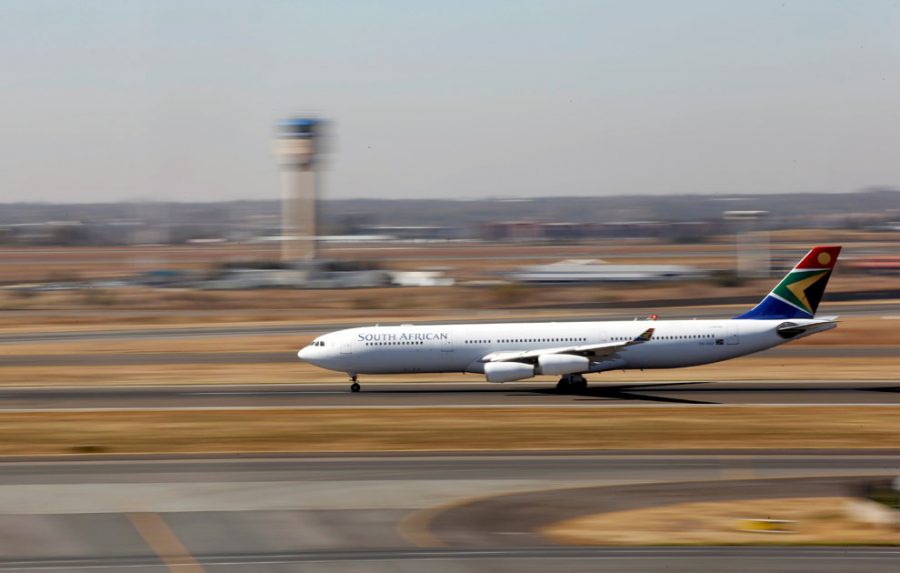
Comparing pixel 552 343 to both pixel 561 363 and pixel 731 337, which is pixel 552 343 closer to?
pixel 561 363

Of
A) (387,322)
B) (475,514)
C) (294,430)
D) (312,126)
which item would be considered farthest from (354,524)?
(312,126)

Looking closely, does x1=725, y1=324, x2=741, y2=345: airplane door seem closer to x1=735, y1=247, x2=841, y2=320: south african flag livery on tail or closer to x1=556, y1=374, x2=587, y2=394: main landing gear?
x1=735, y1=247, x2=841, y2=320: south african flag livery on tail

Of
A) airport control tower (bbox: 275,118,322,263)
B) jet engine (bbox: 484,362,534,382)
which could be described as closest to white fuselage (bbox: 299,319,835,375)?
jet engine (bbox: 484,362,534,382)

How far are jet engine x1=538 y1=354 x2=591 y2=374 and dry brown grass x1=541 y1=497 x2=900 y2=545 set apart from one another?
Result: 2123 centimetres

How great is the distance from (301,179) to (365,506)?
13284 cm

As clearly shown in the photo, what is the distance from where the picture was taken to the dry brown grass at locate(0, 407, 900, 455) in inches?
1379

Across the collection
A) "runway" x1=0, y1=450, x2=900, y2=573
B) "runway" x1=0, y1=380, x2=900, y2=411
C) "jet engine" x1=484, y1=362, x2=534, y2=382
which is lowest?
"runway" x1=0, y1=380, x2=900, y2=411

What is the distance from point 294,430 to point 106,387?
1803 centimetres

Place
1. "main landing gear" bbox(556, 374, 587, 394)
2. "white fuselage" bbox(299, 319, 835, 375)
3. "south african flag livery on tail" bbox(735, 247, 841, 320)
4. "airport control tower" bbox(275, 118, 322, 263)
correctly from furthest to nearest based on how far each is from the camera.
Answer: "airport control tower" bbox(275, 118, 322, 263)
"south african flag livery on tail" bbox(735, 247, 841, 320)
"white fuselage" bbox(299, 319, 835, 375)
"main landing gear" bbox(556, 374, 587, 394)

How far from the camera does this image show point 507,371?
47.0 metres

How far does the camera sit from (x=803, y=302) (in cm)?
5003

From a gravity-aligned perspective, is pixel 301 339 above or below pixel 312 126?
below

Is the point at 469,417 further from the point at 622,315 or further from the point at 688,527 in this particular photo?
the point at 622,315

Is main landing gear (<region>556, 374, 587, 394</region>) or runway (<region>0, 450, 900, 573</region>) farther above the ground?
runway (<region>0, 450, 900, 573</region>)
